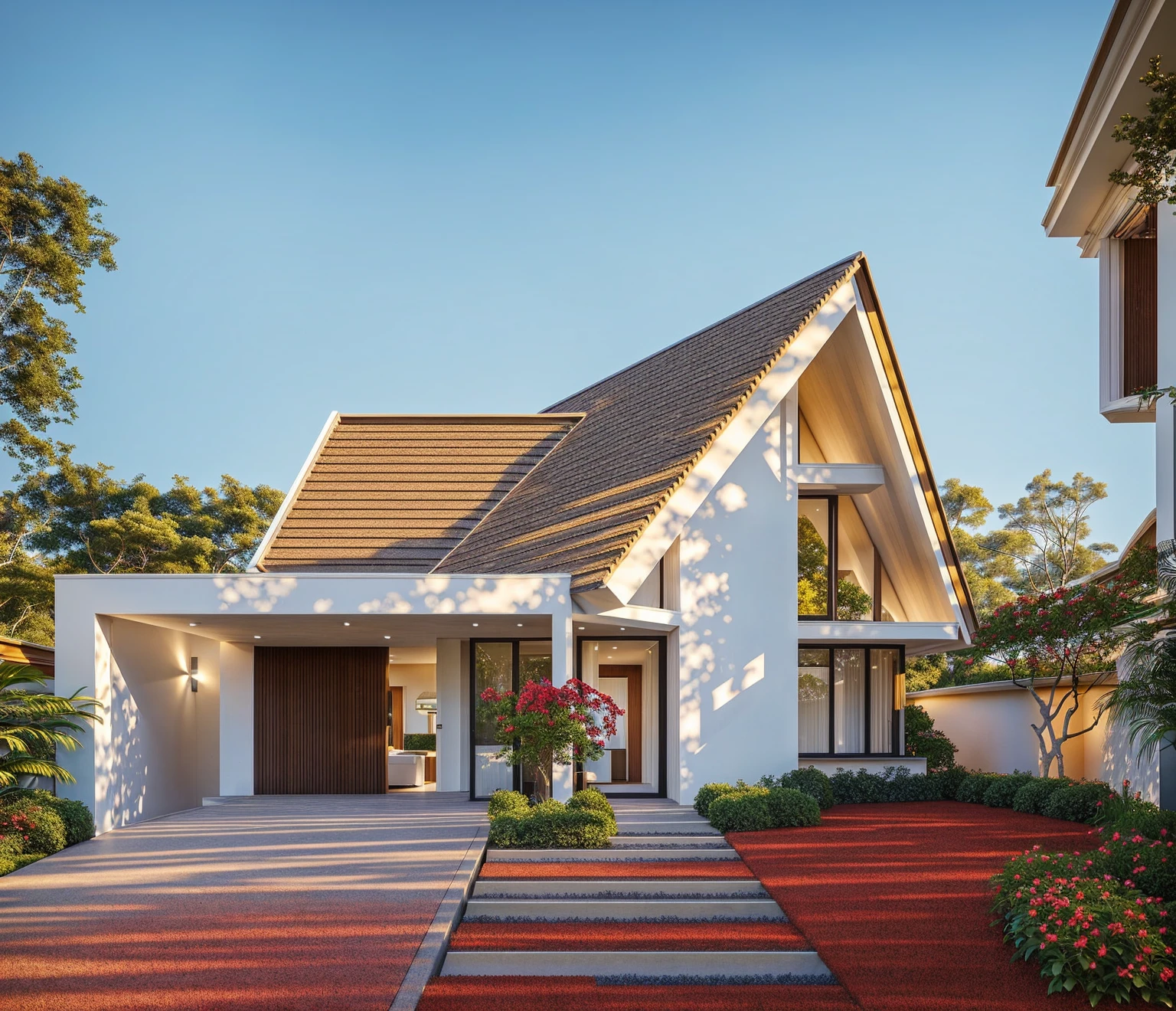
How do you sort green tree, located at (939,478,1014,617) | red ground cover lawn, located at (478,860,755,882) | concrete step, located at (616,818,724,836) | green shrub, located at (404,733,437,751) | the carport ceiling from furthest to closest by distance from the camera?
green tree, located at (939,478,1014,617) < green shrub, located at (404,733,437,751) < the carport ceiling < concrete step, located at (616,818,724,836) < red ground cover lawn, located at (478,860,755,882)

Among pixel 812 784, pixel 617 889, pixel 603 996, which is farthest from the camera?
pixel 812 784

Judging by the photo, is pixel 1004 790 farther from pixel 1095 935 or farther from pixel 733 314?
pixel 733 314

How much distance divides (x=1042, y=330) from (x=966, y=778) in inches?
2020

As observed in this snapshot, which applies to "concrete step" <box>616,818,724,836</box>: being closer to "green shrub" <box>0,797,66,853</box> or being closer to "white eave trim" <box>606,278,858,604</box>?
"white eave trim" <box>606,278,858,604</box>

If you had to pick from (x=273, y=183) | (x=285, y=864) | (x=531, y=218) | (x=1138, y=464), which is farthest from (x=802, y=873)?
(x=1138, y=464)

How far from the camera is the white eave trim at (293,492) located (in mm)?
18219

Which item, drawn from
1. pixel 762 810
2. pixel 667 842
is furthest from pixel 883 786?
pixel 667 842


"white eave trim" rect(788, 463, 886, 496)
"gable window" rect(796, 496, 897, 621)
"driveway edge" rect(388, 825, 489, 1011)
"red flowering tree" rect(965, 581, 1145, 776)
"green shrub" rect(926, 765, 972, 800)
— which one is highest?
"white eave trim" rect(788, 463, 886, 496)

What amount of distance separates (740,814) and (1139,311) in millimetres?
9186

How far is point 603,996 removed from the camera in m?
7.35

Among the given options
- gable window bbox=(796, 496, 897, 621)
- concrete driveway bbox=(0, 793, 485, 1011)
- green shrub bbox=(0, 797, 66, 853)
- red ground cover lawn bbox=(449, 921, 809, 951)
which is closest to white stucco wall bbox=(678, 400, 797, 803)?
gable window bbox=(796, 496, 897, 621)

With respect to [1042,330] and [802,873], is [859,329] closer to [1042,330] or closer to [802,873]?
[802,873]

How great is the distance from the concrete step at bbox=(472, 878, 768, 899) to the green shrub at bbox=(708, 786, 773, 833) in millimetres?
2639

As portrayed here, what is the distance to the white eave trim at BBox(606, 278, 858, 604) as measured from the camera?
43.9ft
